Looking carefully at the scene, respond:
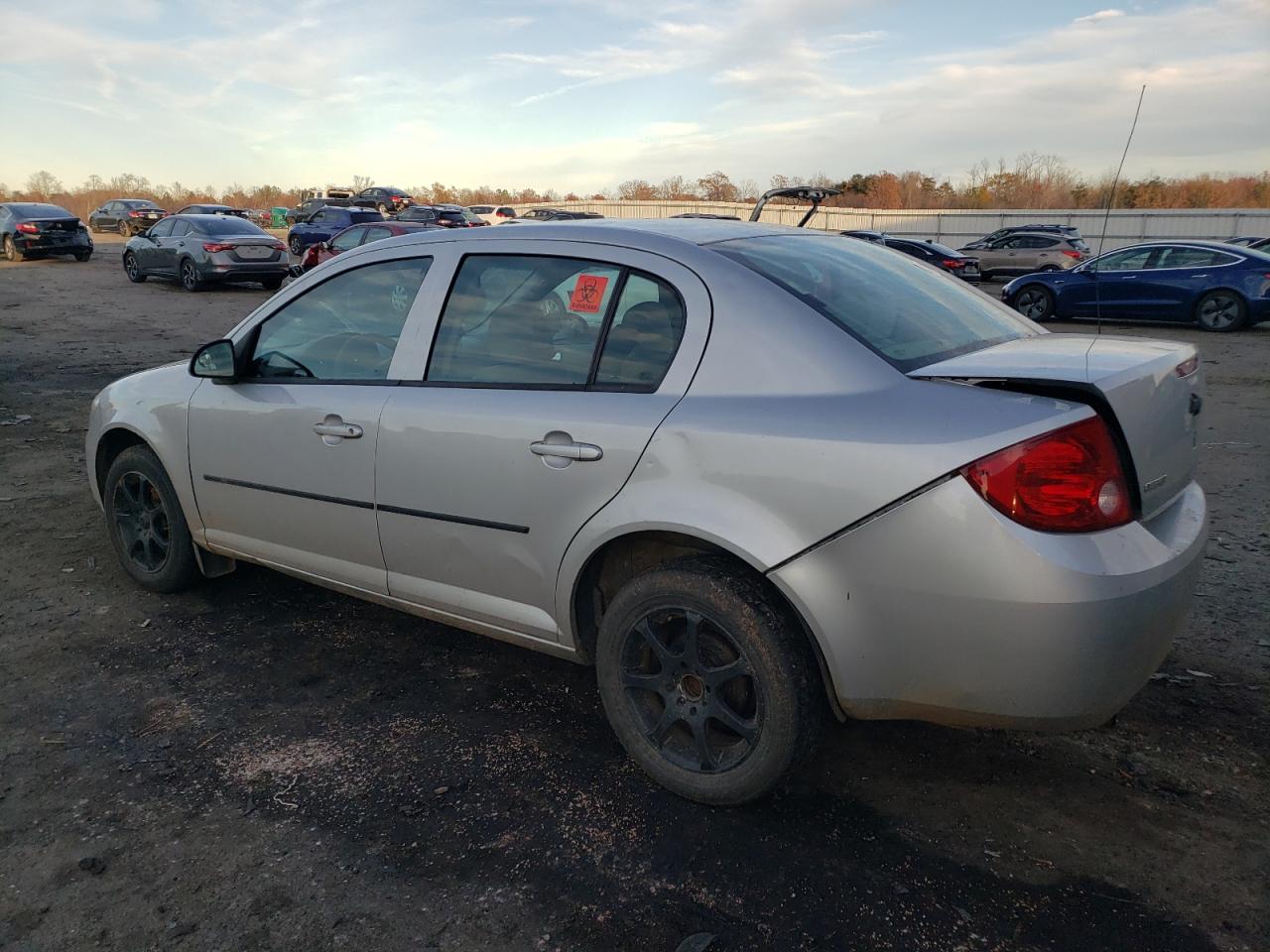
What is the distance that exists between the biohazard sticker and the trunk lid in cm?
103

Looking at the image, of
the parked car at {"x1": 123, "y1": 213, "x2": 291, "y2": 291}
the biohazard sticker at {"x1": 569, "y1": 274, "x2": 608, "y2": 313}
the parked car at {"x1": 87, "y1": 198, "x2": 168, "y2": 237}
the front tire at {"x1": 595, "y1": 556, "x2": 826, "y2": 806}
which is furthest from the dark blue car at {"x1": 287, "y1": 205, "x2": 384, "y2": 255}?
the front tire at {"x1": 595, "y1": 556, "x2": 826, "y2": 806}

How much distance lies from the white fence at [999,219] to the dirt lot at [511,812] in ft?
95.2

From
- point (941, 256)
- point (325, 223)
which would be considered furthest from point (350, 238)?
point (941, 256)

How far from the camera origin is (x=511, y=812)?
9.03ft

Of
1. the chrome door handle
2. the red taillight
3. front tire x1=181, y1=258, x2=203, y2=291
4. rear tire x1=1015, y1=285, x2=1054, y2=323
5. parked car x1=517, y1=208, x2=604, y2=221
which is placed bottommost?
rear tire x1=1015, y1=285, x2=1054, y2=323

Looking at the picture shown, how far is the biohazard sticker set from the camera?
9.68ft

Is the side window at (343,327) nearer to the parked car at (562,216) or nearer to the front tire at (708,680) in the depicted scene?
the parked car at (562,216)

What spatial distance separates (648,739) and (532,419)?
1.05 meters

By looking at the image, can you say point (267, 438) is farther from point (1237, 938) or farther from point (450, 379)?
point (1237, 938)

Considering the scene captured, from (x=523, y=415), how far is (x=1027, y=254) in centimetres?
2659

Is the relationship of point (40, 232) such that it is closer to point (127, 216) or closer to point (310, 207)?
point (127, 216)

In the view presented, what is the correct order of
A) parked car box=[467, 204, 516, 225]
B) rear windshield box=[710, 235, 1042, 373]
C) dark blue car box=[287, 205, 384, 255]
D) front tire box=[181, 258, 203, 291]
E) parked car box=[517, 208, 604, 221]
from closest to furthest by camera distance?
rear windshield box=[710, 235, 1042, 373], parked car box=[517, 208, 604, 221], front tire box=[181, 258, 203, 291], dark blue car box=[287, 205, 384, 255], parked car box=[467, 204, 516, 225]

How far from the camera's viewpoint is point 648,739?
285cm

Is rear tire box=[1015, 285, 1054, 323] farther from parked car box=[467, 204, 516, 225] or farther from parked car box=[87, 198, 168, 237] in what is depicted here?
parked car box=[87, 198, 168, 237]
